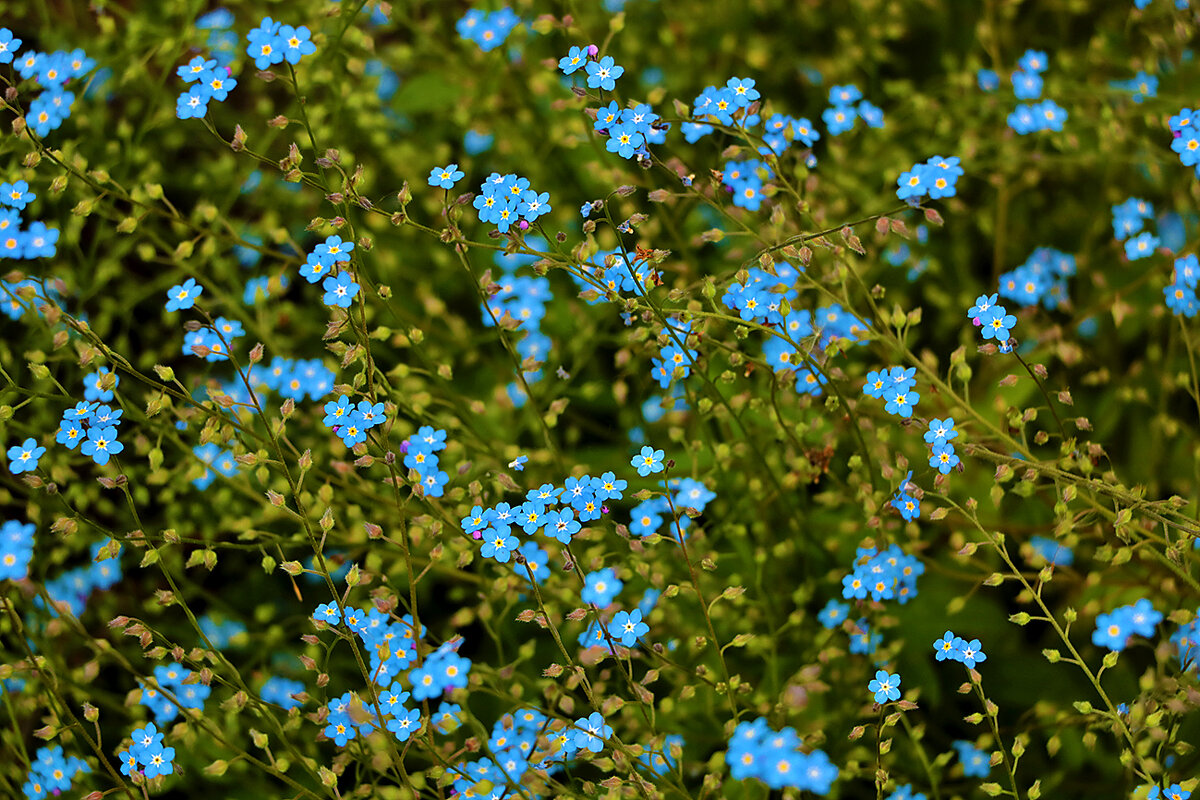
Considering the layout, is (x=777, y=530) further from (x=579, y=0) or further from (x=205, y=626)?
(x=579, y=0)

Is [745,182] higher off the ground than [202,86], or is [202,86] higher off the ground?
[745,182]

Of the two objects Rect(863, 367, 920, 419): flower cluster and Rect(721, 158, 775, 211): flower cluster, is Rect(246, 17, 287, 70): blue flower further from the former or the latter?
Rect(863, 367, 920, 419): flower cluster

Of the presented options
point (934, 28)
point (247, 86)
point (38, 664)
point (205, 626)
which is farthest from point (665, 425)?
point (247, 86)

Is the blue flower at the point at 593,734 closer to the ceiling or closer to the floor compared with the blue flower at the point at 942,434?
closer to the floor

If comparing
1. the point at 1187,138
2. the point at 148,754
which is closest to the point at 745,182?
the point at 1187,138

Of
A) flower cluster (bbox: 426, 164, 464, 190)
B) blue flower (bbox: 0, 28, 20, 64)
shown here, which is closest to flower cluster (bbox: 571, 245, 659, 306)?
flower cluster (bbox: 426, 164, 464, 190)

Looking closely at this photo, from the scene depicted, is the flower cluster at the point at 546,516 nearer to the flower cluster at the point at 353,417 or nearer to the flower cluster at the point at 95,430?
the flower cluster at the point at 353,417

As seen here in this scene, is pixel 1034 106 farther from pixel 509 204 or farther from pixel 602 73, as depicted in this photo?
pixel 509 204

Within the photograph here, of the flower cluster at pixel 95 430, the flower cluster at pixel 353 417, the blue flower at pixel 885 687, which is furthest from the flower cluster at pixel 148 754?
the blue flower at pixel 885 687
